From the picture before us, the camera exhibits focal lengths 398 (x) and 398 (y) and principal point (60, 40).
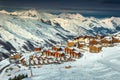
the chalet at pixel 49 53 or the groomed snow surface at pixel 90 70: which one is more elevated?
the groomed snow surface at pixel 90 70

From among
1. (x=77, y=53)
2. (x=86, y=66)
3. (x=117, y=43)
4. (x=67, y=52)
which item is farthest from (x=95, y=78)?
(x=117, y=43)

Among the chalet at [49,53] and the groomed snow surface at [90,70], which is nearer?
the groomed snow surface at [90,70]

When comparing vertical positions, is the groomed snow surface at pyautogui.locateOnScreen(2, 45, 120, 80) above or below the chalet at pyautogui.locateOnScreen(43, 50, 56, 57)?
above

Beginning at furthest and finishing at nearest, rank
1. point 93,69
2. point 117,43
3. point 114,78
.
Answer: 1. point 117,43
2. point 93,69
3. point 114,78

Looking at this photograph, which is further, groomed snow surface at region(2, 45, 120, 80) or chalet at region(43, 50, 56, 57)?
chalet at region(43, 50, 56, 57)

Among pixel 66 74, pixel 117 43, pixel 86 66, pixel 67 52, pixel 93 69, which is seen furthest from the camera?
pixel 117 43

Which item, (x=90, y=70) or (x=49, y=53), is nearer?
(x=90, y=70)

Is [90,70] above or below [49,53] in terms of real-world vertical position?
above

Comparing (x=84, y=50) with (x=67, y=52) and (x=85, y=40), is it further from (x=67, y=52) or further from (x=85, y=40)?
(x=85, y=40)
